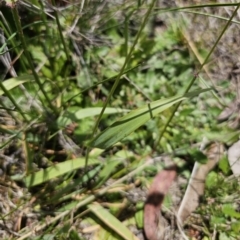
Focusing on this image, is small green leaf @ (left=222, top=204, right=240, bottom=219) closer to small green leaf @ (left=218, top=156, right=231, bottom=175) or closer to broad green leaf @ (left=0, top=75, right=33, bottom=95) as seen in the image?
small green leaf @ (left=218, top=156, right=231, bottom=175)

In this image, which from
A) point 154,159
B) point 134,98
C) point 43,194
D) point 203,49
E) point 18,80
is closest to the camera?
point 18,80

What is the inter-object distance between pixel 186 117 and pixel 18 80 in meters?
0.67

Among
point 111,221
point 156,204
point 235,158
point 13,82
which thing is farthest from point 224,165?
point 13,82

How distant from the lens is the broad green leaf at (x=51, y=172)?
138cm

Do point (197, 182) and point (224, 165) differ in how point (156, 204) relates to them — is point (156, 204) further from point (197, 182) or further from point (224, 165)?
point (224, 165)

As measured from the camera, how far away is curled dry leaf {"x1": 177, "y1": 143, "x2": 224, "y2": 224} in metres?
1.47

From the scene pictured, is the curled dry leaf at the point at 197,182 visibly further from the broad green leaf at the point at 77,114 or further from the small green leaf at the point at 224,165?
the broad green leaf at the point at 77,114

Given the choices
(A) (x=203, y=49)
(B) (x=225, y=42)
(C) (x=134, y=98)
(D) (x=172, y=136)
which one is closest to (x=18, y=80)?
(C) (x=134, y=98)

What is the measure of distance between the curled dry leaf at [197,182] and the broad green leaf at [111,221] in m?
0.20

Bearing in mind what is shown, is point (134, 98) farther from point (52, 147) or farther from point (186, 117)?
point (52, 147)

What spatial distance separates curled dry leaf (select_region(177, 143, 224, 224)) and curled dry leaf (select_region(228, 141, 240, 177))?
34 millimetres

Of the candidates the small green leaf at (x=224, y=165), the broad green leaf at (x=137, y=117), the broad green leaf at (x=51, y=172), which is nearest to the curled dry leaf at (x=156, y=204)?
the small green leaf at (x=224, y=165)

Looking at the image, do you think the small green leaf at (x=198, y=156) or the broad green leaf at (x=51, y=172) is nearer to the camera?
the broad green leaf at (x=51, y=172)

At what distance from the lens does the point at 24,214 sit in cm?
138
